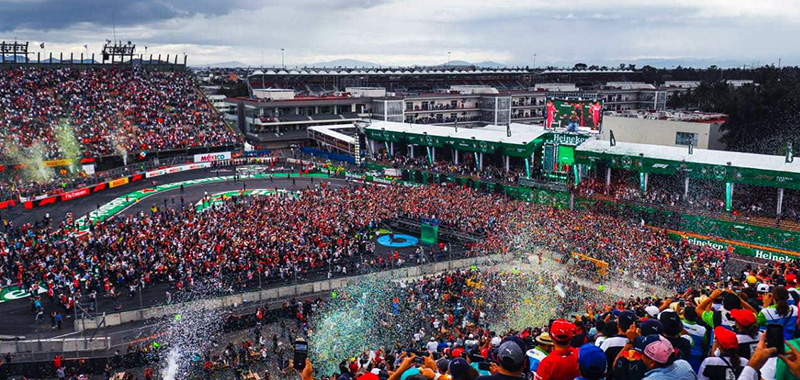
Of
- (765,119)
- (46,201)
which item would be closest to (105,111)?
(46,201)

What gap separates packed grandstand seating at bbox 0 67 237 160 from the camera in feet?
157

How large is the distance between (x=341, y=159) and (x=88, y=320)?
110 feet

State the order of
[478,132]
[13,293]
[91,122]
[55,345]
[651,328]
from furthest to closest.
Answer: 1. [91,122]
2. [478,132]
3. [13,293]
4. [55,345]
5. [651,328]

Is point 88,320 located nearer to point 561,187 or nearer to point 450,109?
point 561,187

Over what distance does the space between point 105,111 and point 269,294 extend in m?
40.3

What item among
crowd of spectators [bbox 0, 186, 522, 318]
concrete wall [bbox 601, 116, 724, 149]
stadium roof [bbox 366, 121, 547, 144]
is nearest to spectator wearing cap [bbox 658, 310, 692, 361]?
crowd of spectators [bbox 0, 186, 522, 318]

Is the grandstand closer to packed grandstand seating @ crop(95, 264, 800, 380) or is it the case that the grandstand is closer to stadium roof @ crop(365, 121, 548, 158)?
stadium roof @ crop(365, 121, 548, 158)

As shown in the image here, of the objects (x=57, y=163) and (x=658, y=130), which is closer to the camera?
(x=658, y=130)

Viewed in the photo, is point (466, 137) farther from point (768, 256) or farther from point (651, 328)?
point (651, 328)

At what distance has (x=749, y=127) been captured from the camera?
47750 mm

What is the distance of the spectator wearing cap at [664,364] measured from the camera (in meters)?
4.89

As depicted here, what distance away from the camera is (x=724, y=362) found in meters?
5.48

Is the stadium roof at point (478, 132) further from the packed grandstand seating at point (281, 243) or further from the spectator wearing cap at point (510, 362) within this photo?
the spectator wearing cap at point (510, 362)

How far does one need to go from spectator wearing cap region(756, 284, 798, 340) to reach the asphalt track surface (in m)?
19.2
